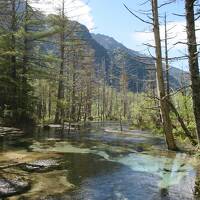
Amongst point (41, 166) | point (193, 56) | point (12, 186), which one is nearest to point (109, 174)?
point (41, 166)

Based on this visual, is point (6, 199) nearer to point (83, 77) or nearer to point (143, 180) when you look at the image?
point (143, 180)

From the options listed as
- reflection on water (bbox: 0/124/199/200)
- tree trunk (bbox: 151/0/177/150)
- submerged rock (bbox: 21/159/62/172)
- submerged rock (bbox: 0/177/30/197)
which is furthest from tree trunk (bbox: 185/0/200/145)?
tree trunk (bbox: 151/0/177/150)

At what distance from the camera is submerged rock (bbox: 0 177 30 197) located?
961cm

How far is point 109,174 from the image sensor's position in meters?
12.9

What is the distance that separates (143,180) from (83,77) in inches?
2111

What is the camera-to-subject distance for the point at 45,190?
1015cm

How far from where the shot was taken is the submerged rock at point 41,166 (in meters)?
12.9

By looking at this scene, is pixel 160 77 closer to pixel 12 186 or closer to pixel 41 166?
pixel 41 166

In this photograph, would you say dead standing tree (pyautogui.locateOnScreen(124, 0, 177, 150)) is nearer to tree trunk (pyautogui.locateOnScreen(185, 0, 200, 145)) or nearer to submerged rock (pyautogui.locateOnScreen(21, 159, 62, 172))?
submerged rock (pyautogui.locateOnScreen(21, 159, 62, 172))

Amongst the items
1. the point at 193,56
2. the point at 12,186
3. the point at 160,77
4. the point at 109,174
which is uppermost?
the point at 160,77

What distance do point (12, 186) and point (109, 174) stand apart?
13.2 feet

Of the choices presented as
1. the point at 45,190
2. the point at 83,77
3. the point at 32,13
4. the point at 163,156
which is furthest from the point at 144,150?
the point at 83,77

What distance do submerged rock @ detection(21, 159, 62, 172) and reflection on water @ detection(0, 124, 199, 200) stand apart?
39 centimetres

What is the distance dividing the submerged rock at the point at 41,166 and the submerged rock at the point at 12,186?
68.2 inches
